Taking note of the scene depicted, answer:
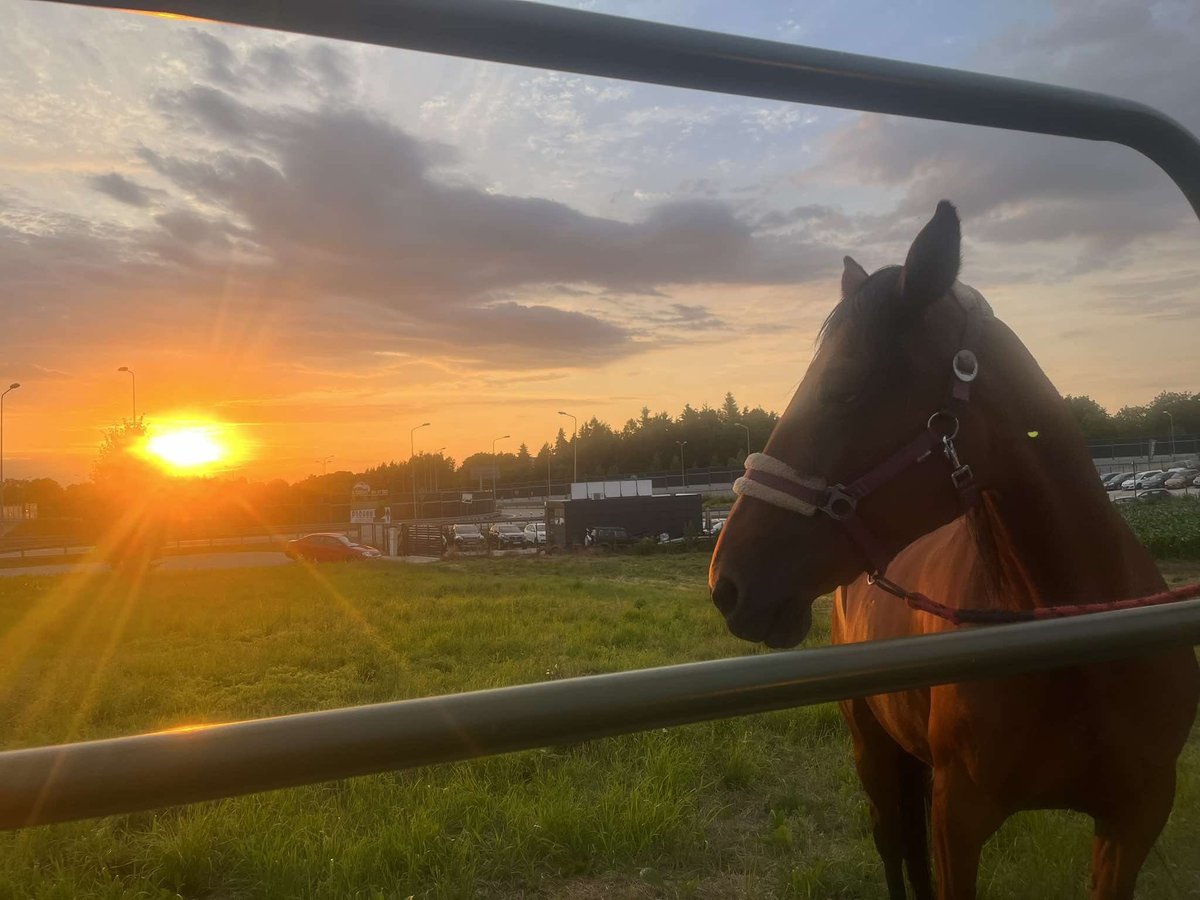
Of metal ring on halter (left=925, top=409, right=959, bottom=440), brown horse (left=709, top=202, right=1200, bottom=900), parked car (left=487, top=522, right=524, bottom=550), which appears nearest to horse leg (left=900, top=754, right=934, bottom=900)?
brown horse (left=709, top=202, right=1200, bottom=900)

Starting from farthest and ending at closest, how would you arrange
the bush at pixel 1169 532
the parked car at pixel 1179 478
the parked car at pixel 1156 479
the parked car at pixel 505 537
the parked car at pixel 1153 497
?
1. the parked car at pixel 1156 479
2. the parked car at pixel 1179 478
3. the parked car at pixel 505 537
4. the parked car at pixel 1153 497
5. the bush at pixel 1169 532

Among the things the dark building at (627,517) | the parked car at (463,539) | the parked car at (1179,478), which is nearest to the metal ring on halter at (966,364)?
the dark building at (627,517)

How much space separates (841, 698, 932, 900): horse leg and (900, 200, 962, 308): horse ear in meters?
2.10

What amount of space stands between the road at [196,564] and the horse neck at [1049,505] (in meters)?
24.3

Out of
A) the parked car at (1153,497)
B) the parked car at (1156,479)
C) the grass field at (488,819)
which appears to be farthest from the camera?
the parked car at (1156,479)

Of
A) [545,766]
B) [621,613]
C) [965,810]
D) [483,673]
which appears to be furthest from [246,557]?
[965,810]

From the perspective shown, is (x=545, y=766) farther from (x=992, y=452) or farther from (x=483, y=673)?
(x=992, y=452)

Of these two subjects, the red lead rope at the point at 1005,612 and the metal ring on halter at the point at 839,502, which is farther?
the metal ring on halter at the point at 839,502

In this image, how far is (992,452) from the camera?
2041mm

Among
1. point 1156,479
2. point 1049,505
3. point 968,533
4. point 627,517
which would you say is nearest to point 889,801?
point 968,533

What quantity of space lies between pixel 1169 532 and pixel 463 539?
86.8 ft

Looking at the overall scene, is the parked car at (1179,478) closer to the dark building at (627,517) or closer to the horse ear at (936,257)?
the dark building at (627,517)

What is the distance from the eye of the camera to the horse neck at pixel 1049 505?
206 cm

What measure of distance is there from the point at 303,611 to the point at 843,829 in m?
9.24
